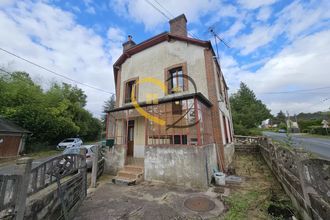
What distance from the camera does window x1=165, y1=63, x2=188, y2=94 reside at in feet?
28.2

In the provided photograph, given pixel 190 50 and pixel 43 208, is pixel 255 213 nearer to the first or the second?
pixel 43 208

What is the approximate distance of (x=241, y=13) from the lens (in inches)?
301

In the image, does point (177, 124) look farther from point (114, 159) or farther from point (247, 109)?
point (247, 109)

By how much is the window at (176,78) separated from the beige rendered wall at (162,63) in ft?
0.92

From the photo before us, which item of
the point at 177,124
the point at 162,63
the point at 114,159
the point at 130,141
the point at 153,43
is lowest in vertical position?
the point at 114,159

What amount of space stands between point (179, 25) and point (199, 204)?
9.79m

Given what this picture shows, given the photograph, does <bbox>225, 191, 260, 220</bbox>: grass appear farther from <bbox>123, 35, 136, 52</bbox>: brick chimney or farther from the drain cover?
<bbox>123, 35, 136, 52</bbox>: brick chimney

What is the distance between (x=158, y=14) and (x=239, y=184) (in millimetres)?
8720

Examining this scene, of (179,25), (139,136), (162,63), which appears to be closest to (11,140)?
(139,136)

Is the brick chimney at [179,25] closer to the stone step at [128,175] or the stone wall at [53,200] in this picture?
the stone step at [128,175]

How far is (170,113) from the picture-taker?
7008mm

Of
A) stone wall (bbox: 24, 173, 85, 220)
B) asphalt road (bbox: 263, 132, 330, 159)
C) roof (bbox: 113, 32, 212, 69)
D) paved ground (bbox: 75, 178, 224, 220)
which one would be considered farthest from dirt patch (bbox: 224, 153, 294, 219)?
roof (bbox: 113, 32, 212, 69)

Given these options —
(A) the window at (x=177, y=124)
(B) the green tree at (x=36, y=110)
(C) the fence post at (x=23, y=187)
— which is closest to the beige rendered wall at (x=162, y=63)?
(A) the window at (x=177, y=124)

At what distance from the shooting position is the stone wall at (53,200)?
2465 millimetres
